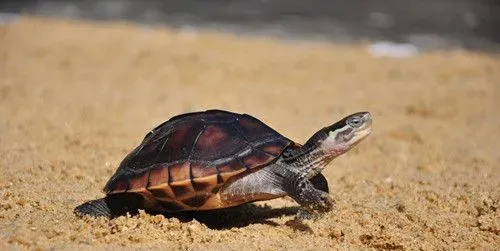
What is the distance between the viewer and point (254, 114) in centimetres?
778

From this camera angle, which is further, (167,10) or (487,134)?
(167,10)

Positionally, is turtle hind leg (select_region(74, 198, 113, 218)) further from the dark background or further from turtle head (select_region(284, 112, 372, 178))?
the dark background

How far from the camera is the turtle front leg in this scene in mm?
4031

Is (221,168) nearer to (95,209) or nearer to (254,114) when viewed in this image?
(95,209)

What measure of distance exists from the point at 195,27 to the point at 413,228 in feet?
36.9

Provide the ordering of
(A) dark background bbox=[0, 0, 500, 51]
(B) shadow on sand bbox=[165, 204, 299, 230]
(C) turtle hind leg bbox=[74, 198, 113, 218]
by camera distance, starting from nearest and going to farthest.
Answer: (C) turtle hind leg bbox=[74, 198, 113, 218] → (B) shadow on sand bbox=[165, 204, 299, 230] → (A) dark background bbox=[0, 0, 500, 51]

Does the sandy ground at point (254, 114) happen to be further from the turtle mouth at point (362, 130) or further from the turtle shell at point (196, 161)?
the turtle mouth at point (362, 130)

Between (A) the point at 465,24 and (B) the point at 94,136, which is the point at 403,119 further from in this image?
(A) the point at 465,24

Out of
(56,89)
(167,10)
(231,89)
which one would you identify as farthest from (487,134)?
(167,10)

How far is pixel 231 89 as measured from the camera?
9.09 metres

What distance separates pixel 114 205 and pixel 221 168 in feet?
2.51

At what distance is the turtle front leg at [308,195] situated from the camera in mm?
4031

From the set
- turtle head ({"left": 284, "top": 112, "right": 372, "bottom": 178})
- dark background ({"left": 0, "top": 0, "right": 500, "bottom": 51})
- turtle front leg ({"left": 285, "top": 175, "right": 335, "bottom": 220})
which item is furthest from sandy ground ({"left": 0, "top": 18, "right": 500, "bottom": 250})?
dark background ({"left": 0, "top": 0, "right": 500, "bottom": 51})

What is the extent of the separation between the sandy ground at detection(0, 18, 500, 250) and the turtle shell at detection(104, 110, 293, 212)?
176 millimetres
